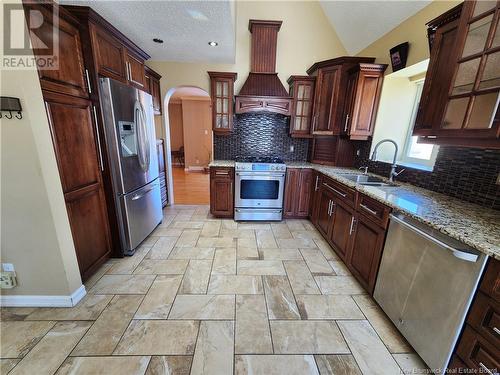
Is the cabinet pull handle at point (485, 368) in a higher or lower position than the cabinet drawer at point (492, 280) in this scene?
lower

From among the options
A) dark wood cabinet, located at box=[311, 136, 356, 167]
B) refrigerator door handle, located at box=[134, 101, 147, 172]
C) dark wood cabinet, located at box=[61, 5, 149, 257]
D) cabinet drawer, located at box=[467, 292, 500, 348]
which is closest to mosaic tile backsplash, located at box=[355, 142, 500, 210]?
cabinet drawer, located at box=[467, 292, 500, 348]

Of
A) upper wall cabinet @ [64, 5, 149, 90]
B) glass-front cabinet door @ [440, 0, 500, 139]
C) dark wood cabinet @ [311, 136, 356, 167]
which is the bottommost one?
dark wood cabinet @ [311, 136, 356, 167]

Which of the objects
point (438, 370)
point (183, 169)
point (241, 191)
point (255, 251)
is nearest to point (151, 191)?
point (241, 191)

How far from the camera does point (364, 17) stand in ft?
8.80

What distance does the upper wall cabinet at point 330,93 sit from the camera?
112 inches

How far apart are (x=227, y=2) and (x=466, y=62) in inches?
74.6

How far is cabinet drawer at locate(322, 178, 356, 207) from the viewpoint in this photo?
2.11m

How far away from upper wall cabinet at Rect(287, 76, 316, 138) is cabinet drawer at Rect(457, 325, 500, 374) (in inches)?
115

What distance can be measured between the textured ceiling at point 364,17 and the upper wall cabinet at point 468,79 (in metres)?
0.97

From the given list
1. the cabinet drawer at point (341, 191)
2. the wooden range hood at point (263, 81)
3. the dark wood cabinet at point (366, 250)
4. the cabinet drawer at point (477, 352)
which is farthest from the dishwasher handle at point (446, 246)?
the wooden range hood at point (263, 81)

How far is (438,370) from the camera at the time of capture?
117 cm

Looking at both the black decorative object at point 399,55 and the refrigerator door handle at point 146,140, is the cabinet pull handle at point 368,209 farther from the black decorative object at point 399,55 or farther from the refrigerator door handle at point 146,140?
the refrigerator door handle at point 146,140

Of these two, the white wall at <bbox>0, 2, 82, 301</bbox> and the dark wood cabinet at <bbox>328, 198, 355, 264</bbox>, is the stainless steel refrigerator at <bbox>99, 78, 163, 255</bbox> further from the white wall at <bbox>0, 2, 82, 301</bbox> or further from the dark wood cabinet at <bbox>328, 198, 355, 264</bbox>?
the dark wood cabinet at <bbox>328, 198, 355, 264</bbox>

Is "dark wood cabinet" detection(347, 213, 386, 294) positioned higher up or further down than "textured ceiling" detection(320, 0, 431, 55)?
further down
